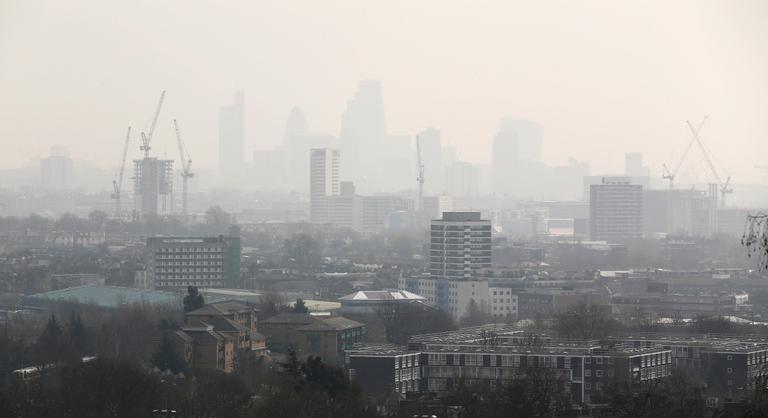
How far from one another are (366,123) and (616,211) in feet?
256

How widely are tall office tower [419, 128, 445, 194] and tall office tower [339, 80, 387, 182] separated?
10.3 meters

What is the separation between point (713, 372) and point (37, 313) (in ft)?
57.2

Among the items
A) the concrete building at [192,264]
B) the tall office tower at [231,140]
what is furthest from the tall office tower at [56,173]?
the concrete building at [192,264]

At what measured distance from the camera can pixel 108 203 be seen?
12219cm

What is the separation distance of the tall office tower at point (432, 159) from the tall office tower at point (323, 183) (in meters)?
29.7

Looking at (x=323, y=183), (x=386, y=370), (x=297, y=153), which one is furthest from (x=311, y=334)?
(x=297, y=153)

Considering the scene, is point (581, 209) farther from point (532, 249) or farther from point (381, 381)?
point (381, 381)

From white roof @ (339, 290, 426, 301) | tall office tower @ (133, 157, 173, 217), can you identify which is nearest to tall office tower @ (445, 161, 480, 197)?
tall office tower @ (133, 157, 173, 217)

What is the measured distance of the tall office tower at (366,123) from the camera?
165m

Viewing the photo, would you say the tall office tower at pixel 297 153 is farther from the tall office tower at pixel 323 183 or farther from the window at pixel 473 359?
the window at pixel 473 359

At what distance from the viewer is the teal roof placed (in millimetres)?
42625

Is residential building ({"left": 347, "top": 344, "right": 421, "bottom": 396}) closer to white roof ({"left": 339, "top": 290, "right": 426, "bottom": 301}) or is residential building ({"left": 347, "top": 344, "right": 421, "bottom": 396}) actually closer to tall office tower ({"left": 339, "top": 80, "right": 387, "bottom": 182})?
white roof ({"left": 339, "top": 290, "right": 426, "bottom": 301})

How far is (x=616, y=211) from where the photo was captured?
92.3 meters

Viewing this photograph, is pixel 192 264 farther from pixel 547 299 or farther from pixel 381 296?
pixel 381 296
